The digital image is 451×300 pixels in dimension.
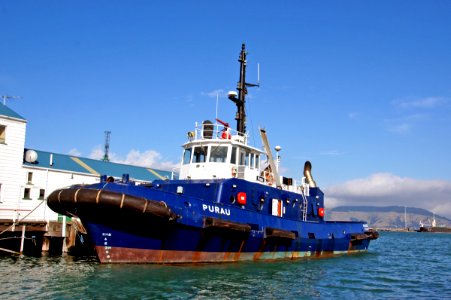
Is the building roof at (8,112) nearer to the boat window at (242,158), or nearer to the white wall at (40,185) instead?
the white wall at (40,185)

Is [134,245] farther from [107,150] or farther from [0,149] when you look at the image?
[107,150]

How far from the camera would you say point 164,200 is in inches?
619

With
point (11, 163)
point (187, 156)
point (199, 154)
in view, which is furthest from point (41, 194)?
point (199, 154)

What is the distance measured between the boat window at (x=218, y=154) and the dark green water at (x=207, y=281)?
4.62 meters

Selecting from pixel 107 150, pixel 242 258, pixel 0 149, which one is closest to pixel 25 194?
pixel 0 149

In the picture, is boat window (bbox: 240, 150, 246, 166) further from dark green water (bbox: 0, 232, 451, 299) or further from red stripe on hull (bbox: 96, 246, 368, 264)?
dark green water (bbox: 0, 232, 451, 299)

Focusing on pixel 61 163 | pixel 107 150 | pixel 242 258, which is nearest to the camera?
pixel 242 258

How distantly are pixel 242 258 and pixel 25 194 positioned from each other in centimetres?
1290

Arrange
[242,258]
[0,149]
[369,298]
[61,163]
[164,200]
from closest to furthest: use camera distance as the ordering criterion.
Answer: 1. [369,298]
2. [164,200]
3. [242,258]
4. [0,149]
5. [61,163]

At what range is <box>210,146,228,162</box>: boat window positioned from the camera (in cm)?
1973

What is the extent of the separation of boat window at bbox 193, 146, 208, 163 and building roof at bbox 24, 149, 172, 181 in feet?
14.5

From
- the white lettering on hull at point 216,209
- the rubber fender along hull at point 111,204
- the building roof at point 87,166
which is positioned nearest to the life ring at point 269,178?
the white lettering on hull at point 216,209

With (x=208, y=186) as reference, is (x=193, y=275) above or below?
below

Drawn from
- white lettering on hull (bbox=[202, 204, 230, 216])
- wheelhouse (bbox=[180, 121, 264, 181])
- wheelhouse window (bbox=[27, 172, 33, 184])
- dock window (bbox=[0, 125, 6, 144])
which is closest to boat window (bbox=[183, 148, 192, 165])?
wheelhouse (bbox=[180, 121, 264, 181])
